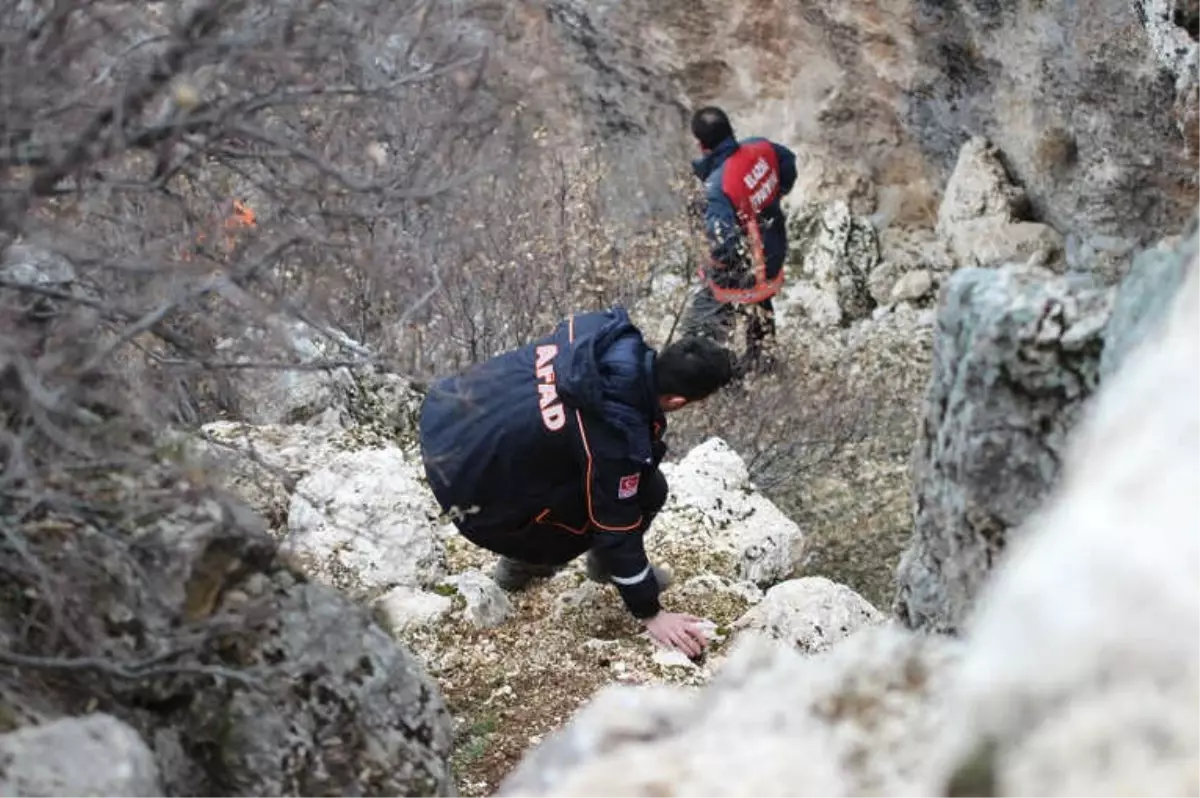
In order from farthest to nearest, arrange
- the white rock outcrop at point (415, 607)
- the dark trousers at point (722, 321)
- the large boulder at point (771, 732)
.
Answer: the dark trousers at point (722, 321) → the white rock outcrop at point (415, 607) → the large boulder at point (771, 732)

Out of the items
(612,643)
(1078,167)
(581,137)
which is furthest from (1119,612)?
(581,137)

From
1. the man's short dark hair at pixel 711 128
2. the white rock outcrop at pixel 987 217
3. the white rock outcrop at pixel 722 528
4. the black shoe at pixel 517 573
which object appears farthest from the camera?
the white rock outcrop at pixel 987 217

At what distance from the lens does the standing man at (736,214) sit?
8.47 meters

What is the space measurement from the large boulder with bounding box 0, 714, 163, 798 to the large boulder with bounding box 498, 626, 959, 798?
0.91 meters

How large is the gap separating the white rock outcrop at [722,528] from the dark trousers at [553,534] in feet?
2.62

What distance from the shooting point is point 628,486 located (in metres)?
4.35

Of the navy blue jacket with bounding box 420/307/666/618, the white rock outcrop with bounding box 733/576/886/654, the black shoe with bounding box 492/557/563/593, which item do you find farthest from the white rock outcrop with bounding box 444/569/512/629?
the white rock outcrop with bounding box 733/576/886/654

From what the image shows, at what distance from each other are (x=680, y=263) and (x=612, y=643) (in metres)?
4.44

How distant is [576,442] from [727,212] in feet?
14.6

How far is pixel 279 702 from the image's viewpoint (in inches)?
A: 125

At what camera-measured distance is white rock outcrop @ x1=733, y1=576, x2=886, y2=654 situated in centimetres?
479

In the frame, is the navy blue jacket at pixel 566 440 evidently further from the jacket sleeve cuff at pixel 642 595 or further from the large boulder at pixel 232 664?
the large boulder at pixel 232 664

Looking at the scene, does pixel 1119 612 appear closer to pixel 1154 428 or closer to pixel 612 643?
pixel 1154 428

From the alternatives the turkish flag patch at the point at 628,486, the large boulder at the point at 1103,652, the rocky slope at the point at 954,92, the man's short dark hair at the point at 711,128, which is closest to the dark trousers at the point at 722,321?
the man's short dark hair at the point at 711,128
